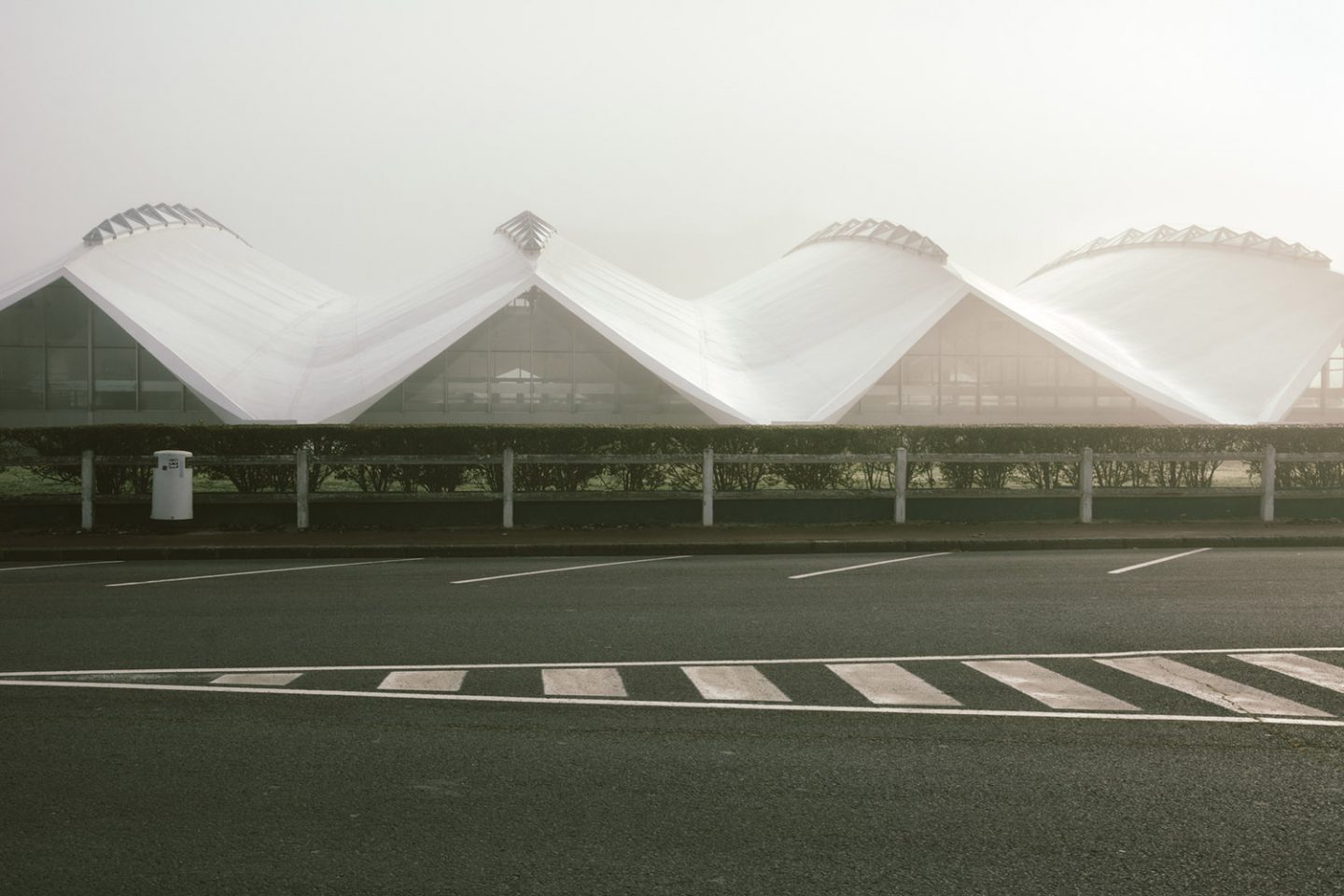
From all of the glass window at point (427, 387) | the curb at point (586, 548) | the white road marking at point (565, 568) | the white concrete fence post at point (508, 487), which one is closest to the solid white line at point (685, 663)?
the white road marking at point (565, 568)

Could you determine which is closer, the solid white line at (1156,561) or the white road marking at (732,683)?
the white road marking at (732,683)

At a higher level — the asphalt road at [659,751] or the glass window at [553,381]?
the glass window at [553,381]

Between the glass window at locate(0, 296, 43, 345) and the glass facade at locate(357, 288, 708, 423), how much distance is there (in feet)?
34.1

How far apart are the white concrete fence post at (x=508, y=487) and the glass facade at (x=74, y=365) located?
16.9 m

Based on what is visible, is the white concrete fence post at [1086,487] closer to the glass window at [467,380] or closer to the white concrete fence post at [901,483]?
the white concrete fence post at [901,483]

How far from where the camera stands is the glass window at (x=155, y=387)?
99.9 ft

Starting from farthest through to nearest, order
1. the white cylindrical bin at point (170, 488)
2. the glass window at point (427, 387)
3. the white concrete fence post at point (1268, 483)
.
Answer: the glass window at point (427, 387) → the white concrete fence post at point (1268, 483) → the white cylindrical bin at point (170, 488)

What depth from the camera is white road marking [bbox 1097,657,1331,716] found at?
6680 mm

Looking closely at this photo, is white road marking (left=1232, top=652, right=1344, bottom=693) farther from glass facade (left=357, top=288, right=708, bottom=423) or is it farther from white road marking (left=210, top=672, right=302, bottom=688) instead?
glass facade (left=357, top=288, right=708, bottom=423)

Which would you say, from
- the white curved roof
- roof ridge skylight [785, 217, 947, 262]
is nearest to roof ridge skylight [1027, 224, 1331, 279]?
the white curved roof

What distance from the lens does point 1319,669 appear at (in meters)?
7.74

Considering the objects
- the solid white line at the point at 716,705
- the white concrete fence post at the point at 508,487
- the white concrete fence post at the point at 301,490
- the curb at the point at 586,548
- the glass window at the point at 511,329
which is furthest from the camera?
the glass window at the point at 511,329

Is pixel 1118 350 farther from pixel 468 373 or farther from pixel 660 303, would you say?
pixel 468 373

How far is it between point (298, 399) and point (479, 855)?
26.3 m
